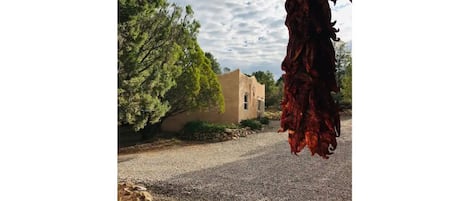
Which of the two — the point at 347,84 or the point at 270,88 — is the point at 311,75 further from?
the point at 270,88

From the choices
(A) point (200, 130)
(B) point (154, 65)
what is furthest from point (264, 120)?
(B) point (154, 65)

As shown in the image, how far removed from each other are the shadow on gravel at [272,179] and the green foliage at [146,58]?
468mm

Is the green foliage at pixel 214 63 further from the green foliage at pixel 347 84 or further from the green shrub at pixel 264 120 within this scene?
the green foliage at pixel 347 84

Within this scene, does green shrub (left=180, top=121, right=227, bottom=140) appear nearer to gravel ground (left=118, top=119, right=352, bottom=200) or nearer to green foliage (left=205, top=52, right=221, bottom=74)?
gravel ground (left=118, top=119, right=352, bottom=200)

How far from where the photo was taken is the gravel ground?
2656mm

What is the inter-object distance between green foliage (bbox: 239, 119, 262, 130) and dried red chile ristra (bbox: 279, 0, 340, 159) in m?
1.73

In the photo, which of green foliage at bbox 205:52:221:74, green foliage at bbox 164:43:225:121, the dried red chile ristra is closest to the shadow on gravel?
green foliage at bbox 164:43:225:121

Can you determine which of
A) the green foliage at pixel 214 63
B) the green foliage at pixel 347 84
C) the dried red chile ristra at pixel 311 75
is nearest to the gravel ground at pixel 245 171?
the green foliage at pixel 347 84

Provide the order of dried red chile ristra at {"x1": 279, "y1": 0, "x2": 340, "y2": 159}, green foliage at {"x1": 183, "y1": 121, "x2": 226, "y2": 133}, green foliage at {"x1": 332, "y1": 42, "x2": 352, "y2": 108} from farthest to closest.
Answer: green foliage at {"x1": 183, "y1": 121, "x2": 226, "y2": 133} → green foliage at {"x1": 332, "y1": 42, "x2": 352, "y2": 108} → dried red chile ristra at {"x1": 279, "y1": 0, "x2": 340, "y2": 159}

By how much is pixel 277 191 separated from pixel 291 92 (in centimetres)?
181
